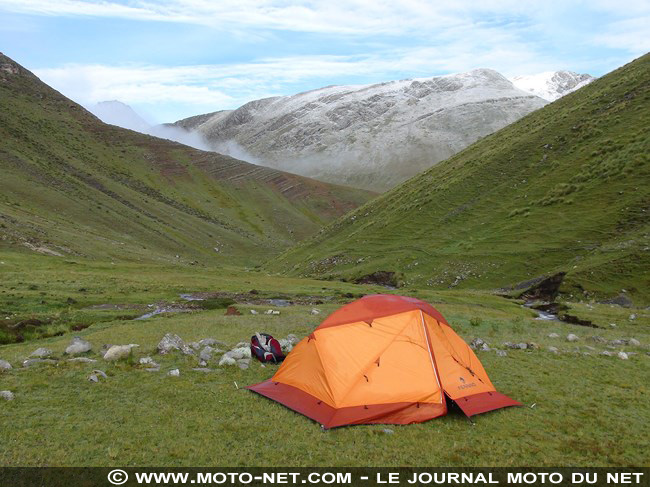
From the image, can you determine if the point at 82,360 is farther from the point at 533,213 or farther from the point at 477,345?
the point at 533,213

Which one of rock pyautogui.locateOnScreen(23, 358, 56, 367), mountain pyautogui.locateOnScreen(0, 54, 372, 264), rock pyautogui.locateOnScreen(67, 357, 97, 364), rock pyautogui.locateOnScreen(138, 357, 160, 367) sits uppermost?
mountain pyautogui.locateOnScreen(0, 54, 372, 264)

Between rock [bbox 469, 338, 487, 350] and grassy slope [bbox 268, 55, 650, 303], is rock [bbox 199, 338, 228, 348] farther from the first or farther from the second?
grassy slope [bbox 268, 55, 650, 303]

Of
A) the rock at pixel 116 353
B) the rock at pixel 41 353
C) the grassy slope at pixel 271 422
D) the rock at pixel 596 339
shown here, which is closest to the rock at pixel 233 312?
the grassy slope at pixel 271 422

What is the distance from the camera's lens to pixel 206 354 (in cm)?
1866

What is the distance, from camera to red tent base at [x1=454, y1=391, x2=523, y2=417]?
13.6 m

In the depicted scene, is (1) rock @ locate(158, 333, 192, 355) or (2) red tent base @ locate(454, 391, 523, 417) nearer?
(2) red tent base @ locate(454, 391, 523, 417)

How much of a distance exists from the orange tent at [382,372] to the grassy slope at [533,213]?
109ft

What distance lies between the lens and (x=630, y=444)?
470 inches

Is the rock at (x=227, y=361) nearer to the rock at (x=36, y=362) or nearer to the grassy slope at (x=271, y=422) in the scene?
the grassy slope at (x=271, y=422)

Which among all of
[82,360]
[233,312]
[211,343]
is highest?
[82,360]

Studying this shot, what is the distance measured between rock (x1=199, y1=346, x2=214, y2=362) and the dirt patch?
3921 centimetres

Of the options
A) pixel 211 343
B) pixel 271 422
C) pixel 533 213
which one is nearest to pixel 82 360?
pixel 211 343

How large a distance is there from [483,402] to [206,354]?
1038 centimetres

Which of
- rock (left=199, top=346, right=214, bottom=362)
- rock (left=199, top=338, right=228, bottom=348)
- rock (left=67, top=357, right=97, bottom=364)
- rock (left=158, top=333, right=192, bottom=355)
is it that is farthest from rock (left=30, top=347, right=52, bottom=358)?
rock (left=199, top=346, right=214, bottom=362)
